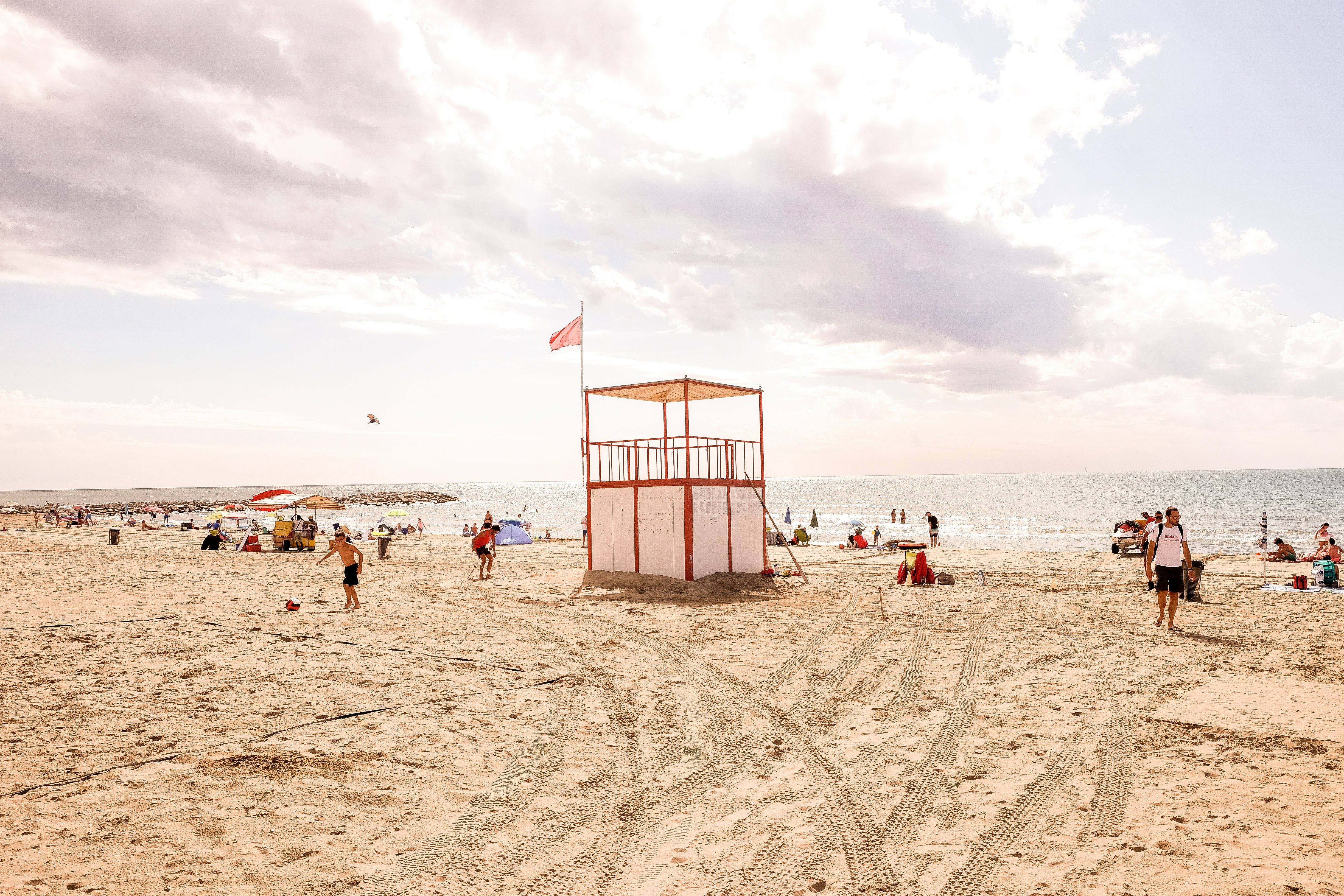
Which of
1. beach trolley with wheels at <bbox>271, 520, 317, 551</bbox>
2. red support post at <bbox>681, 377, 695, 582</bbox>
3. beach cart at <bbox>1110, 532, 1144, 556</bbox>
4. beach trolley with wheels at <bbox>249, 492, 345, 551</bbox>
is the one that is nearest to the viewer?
red support post at <bbox>681, 377, 695, 582</bbox>

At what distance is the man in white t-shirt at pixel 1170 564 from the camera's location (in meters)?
12.7

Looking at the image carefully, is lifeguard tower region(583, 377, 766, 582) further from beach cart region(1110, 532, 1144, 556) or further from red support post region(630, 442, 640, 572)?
beach cart region(1110, 532, 1144, 556)

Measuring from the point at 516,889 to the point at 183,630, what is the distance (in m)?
9.79

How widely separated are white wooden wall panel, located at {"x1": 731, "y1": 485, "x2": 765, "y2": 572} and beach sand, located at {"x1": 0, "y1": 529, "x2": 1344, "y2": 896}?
568 cm

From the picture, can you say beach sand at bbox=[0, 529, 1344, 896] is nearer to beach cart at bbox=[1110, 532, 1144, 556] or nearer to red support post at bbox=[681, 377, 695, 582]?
red support post at bbox=[681, 377, 695, 582]

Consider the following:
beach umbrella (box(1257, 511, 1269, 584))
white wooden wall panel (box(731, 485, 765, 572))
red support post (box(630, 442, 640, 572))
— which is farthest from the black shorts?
red support post (box(630, 442, 640, 572))

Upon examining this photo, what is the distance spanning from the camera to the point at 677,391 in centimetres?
2041

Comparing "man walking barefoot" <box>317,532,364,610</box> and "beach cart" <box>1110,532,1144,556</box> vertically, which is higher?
"man walking barefoot" <box>317,532,364,610</box>

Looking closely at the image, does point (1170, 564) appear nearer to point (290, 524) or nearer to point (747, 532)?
point (747, 532)

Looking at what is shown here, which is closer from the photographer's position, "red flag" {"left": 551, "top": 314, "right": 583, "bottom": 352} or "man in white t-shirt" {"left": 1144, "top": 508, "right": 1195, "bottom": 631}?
"man in white t-shirt" {"left": 1144, "top": 508, "right": 1195, "bottom": 631}

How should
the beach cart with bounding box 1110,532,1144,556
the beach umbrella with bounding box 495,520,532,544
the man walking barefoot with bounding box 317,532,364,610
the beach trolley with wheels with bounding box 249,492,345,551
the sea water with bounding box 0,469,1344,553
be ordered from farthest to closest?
the sea water with bounding box 0,469,1344,553, the beach umbrella with bounding box 495,520,532,544, the beach trolley with wheels with bounding box 249,492,345,551, the beach cart with bounding box 1110,532,1144,556, the man walking barefoot with bounding box 317,532,364,610

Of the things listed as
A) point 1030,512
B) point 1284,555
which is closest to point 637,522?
point 1284,555

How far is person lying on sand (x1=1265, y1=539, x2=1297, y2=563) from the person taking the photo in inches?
950

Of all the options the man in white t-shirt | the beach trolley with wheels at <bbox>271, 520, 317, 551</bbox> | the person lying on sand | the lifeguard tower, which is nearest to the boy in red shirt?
the lifeguard tower
